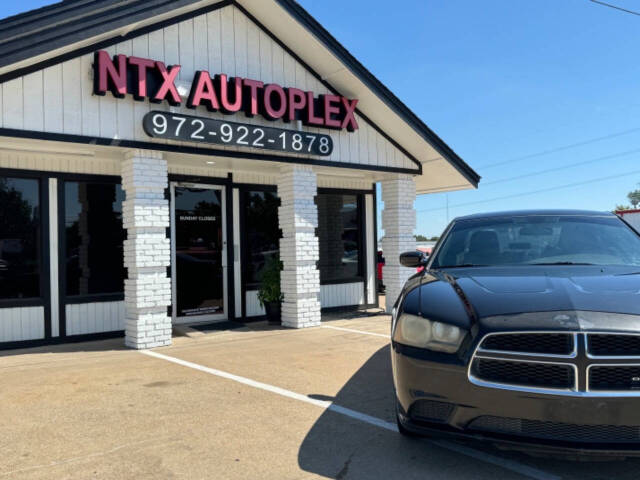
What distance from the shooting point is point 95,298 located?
8.62m

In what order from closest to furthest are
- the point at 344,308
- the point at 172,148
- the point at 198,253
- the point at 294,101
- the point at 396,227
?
1. the point at 172,148
2. the point at 294,101
3. the point at 198,253
4. the point at 396,227
5. the point at 344,308

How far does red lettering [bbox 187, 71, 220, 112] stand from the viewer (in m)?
7.72

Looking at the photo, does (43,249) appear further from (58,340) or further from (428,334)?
(428,334)

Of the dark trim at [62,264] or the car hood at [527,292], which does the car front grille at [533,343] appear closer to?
the car hood at [527,292]

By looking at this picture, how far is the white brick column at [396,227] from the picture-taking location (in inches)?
428

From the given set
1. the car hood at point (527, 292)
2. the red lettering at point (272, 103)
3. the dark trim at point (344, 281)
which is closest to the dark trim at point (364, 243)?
the dark trim at point (344, 281)

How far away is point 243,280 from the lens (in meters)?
10.3

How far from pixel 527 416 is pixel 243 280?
808cm

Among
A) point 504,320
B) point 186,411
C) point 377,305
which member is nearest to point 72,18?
point 186,411

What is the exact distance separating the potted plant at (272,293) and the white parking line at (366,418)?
3.14 m

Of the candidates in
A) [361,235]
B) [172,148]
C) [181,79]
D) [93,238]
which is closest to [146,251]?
[172,148]

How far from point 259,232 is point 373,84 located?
371 centimetres

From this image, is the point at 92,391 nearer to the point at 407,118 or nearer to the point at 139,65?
the point at 139,65

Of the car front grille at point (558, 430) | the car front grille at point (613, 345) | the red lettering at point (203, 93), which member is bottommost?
the car front grille at point (558, 430)
